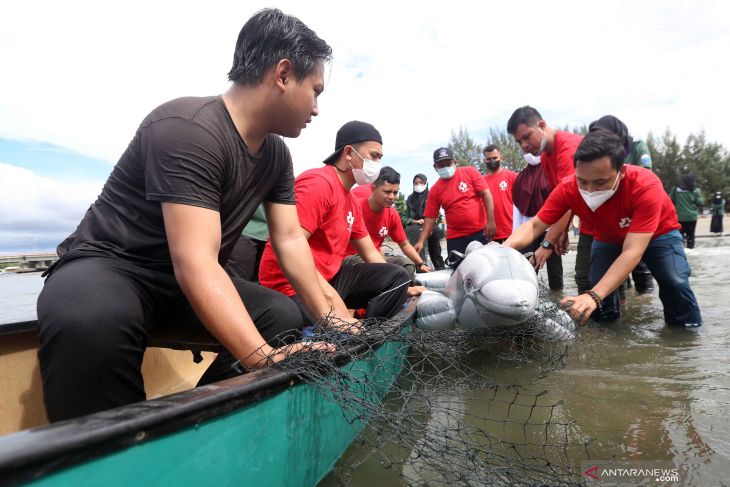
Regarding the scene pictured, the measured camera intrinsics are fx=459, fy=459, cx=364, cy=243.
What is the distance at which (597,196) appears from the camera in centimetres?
351

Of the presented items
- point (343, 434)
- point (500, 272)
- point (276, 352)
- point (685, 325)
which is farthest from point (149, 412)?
point (685, 325)

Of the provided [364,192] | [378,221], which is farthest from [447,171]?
[378,221]

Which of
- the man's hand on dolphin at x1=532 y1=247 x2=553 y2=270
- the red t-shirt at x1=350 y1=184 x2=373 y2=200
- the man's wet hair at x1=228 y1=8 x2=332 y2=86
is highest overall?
the man's wet hair at x1=228 y1=8 x2=332 y2=86

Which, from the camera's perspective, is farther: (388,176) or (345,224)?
(388,176)

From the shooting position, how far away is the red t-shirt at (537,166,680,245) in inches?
133

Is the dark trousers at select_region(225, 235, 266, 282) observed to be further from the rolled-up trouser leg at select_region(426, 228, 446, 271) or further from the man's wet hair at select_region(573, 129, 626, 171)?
the rolled-up trouser leg at select_region(426, 228, 446, 271)

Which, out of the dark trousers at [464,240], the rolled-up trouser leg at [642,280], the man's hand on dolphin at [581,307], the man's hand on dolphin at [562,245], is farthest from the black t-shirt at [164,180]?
the rolled-up trouser leg at [642,280]

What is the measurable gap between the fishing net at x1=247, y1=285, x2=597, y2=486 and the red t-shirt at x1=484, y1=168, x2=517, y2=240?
10.6ft

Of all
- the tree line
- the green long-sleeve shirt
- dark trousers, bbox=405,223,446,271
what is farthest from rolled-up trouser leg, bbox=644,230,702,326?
the tree line

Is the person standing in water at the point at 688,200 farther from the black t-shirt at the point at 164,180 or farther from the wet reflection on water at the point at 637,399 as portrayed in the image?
the black t-shirt at the point at 164,180

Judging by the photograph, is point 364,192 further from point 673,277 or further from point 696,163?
point 696,163

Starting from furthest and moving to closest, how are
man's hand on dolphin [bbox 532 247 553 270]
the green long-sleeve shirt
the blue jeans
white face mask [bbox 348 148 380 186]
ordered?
the green long-sleeve shirt
man's hand on dolphin [bbox 532 247 553 270]
the blue jeans
white face mask [bbox 348 148 380 186]

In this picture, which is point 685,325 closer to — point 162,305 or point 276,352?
point 276,352

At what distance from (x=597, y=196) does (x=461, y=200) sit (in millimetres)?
2796
